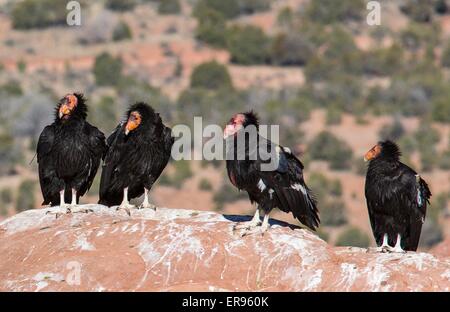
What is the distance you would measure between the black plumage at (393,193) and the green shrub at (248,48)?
45.4 m

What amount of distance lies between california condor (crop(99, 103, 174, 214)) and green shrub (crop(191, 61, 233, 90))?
4017 cm

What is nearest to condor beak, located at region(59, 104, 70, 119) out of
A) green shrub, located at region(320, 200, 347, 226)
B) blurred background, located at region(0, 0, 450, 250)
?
blurred background, located at region(0, 0, 450, 250)

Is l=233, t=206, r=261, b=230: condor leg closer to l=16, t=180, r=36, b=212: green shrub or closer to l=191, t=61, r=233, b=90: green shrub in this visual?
l=16, t=180, r=36, b=212: green shrub

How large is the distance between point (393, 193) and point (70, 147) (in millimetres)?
4475

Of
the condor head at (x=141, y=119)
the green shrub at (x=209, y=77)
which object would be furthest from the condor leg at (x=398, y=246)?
the green shrub at (x=209, y=77)

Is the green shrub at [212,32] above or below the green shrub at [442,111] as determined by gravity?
above

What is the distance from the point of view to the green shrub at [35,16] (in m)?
64.0

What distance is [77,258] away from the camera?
13.2m

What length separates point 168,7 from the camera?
68875mm

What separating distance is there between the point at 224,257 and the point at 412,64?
1919 inches

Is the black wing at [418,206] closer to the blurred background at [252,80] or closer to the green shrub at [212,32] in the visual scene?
the blurred background at [252,80]

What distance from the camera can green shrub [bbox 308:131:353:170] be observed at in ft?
137
